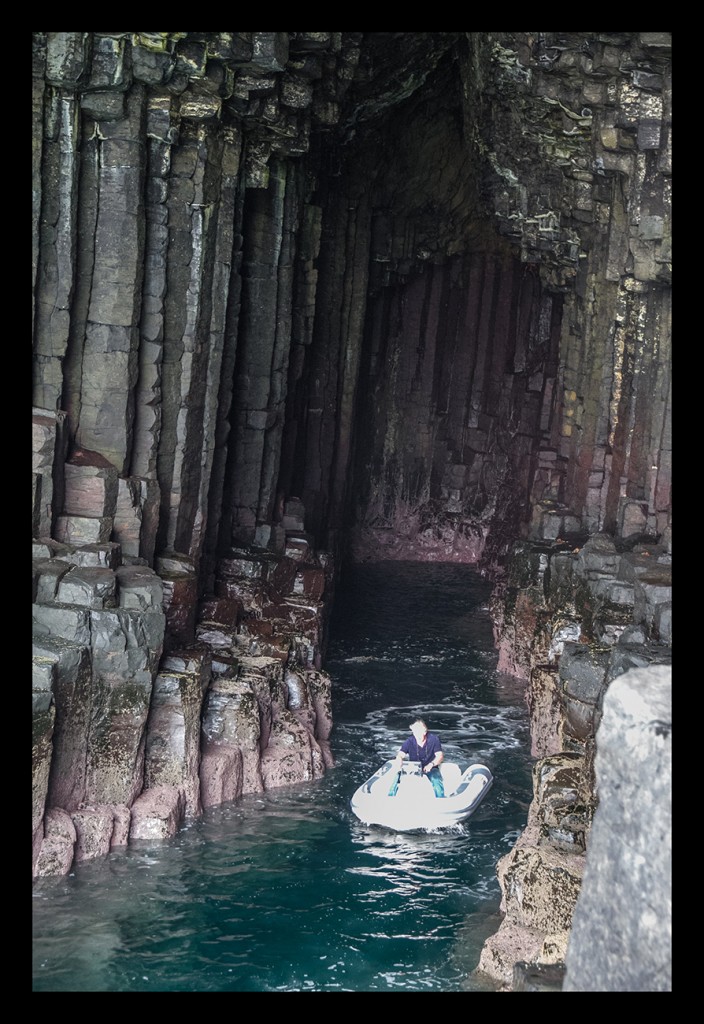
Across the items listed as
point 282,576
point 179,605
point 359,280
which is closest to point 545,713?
point 179,605

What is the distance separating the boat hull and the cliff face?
1.47 metres

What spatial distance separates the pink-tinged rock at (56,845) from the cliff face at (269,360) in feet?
0.12

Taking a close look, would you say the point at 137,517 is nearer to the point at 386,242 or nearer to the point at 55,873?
the point at 55,873

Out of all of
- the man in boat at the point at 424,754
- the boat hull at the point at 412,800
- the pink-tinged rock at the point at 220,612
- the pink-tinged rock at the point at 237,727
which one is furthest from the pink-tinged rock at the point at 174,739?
→ the pink-tinged rock at the point at 220,612

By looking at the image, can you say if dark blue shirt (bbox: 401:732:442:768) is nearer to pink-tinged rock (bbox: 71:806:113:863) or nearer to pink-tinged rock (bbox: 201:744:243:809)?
pink-tinged rock (bbox: 201:744:243:809)

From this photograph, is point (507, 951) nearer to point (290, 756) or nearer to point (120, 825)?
point (120, 825)

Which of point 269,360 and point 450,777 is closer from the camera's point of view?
point 450,777

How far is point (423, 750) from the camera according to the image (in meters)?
17.6

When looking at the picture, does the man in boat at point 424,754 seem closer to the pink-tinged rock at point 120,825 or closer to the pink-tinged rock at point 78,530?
the pink-tinged rock at point 120,825

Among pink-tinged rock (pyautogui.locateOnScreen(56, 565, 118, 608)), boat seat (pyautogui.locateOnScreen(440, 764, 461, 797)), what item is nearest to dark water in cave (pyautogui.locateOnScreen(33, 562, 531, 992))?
boat seat (pyautogui.locateOnScreen(440, 764, 461, 797))

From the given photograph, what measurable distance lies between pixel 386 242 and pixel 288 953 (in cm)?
2257

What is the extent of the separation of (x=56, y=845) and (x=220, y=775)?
2.83 metres
